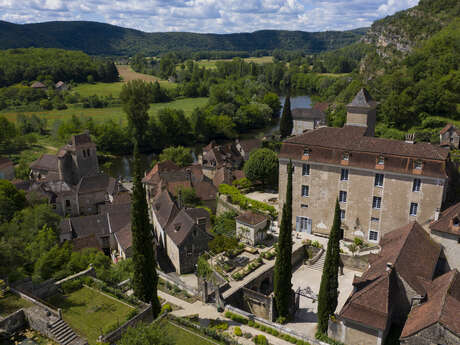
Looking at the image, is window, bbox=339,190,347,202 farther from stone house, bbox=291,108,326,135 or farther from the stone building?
stone house, bbox=291,108,326,135

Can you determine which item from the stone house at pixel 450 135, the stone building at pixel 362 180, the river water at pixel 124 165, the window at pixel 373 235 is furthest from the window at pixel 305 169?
the river water at pixel 124 165

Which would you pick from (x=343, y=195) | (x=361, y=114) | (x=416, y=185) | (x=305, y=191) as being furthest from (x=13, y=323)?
(x=361, y=114)

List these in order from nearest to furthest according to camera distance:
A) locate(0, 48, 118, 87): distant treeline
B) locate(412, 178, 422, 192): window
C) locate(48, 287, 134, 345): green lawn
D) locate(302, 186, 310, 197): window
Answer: locate(48, 287, 134, 345): green lawn → locate(412, 178, 422, 192): window → locate(302, 186, 310, 197): window → locate(0, 48, 118, 87): distant treeline

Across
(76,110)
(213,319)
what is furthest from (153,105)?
(213,319)

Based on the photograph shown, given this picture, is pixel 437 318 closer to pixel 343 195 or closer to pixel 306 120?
pixel 343 195

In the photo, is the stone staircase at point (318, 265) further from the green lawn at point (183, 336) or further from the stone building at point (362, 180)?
the green lawn at point (183, 336)

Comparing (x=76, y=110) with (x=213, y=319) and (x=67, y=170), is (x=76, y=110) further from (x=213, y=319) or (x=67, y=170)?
(x=213, y=319)

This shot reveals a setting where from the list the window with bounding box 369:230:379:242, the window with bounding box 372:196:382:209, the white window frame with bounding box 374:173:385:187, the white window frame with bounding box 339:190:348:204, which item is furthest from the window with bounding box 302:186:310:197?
the window with bounding box 369:230:379:242
